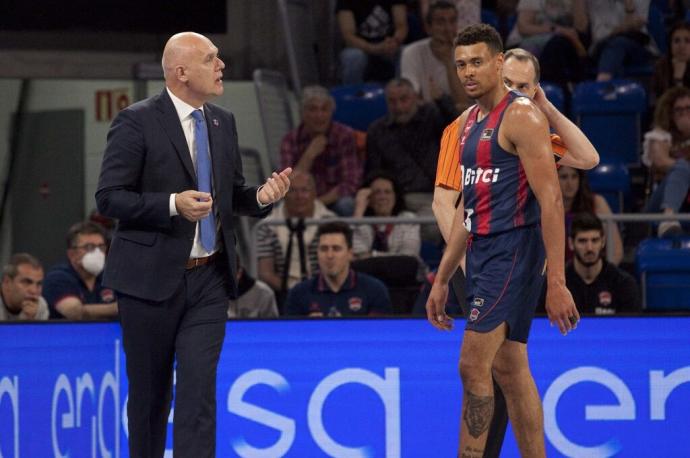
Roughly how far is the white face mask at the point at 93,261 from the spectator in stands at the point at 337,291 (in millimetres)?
1282

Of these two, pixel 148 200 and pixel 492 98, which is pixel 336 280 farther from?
pixel 148 200

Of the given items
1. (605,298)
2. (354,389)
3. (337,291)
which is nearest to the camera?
(354,389)

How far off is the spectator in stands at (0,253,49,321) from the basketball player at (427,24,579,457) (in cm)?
385

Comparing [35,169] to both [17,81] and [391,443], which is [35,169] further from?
[391,443]

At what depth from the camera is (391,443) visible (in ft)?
23.3

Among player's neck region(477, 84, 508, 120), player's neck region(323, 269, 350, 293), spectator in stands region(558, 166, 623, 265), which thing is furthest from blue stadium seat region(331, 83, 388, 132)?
player's neck region(477, 84, 508, 120)

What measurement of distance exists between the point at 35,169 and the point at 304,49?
2989mm

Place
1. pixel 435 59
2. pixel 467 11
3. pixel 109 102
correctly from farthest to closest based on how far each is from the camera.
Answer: pixel 109 102 → pixel 467 11 → pixel 435 59

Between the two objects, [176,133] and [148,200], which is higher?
[176,133]

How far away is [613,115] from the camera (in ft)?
39.2

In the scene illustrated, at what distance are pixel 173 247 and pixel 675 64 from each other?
277 inches

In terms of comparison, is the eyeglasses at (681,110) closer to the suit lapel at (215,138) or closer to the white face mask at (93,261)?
the white face mask at (93,261)

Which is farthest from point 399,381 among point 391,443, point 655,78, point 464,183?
point 655,78

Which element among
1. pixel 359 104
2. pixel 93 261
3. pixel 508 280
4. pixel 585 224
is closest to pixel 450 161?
pixel 508 280
